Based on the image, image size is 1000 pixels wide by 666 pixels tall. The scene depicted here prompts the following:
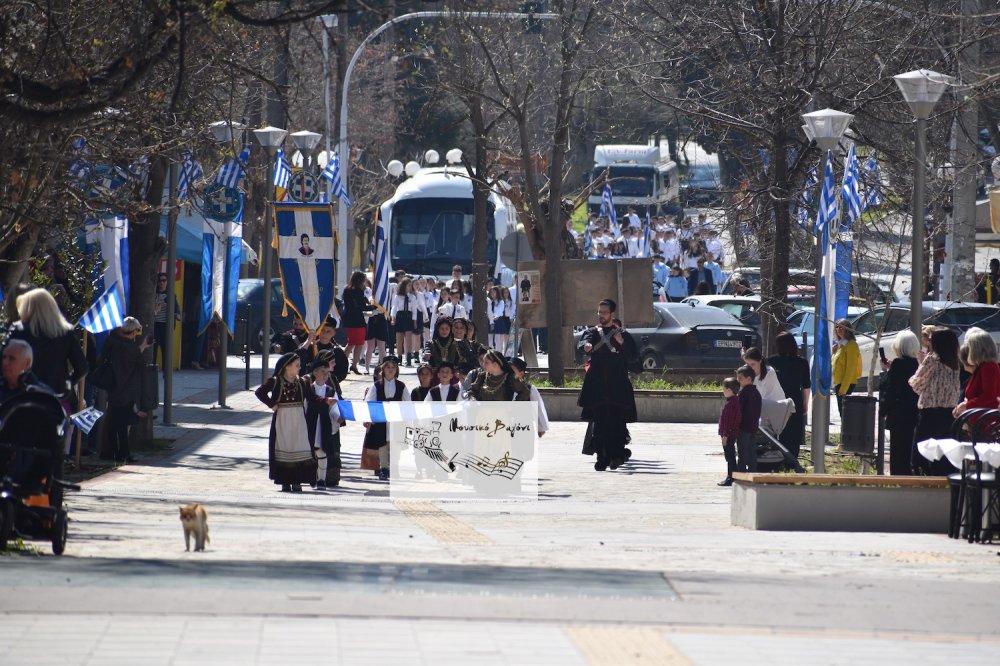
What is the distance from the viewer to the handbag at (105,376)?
16.9 metres

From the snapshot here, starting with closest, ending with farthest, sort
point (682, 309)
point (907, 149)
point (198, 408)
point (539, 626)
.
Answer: point (539, 626) < point (907, 149) < point (198, 408) < point (682, 309)

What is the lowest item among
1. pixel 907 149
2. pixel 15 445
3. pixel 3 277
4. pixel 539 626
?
pixel 539 626

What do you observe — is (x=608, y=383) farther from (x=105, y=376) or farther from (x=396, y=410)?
(x=105, y=376)

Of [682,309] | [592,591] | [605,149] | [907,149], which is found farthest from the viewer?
[605,149]

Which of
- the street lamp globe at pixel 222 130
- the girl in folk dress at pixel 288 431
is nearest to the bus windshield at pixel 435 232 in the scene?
the street lamp globe at pixel 222 130

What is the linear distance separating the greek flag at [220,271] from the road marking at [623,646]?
622 inches

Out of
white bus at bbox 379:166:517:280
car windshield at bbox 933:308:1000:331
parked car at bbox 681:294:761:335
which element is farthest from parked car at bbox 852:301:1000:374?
white bus at bbox 379:166:517:280

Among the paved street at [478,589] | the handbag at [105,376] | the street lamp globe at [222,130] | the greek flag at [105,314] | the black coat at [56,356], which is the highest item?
the street lamp globe at [222,130]

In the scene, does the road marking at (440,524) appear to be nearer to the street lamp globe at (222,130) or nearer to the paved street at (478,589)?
the paved street at (478,589)

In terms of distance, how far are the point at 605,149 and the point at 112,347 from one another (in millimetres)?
47911

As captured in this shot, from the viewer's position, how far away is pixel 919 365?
15070mm

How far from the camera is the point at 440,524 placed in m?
13.0

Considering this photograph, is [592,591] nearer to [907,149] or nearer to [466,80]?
[907,149]

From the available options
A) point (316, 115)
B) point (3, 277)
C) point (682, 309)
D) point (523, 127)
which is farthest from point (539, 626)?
point (316, 115)
